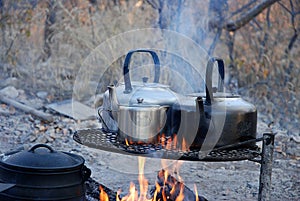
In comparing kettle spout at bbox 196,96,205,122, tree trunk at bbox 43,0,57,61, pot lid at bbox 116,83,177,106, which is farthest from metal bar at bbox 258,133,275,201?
tree trunk at bbox 43,0,57,61

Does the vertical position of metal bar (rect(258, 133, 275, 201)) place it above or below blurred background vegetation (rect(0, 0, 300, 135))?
below

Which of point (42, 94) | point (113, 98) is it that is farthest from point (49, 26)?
point (113, 98)

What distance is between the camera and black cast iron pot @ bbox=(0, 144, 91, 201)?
222 cm

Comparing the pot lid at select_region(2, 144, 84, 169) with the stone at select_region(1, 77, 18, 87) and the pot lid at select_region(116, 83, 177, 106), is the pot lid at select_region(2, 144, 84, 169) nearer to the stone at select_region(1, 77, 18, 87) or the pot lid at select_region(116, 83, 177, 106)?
the pot lid at select_region(116, 83, 177, 106)

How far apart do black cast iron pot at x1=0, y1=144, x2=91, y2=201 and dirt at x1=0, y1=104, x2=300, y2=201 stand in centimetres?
142

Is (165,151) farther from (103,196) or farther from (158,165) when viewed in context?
(158,165)

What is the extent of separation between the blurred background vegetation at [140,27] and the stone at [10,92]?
0.24 m

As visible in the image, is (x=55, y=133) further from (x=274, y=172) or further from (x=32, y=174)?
(x=32, y=174)

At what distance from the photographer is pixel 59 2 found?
7.85 meters

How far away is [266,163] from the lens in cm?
230

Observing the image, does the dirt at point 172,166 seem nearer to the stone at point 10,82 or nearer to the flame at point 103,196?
the flame at point 103,196

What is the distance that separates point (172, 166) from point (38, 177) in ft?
8.08

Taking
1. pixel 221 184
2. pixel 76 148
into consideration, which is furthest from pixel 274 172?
pixel 76 148

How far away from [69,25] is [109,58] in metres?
1.08
